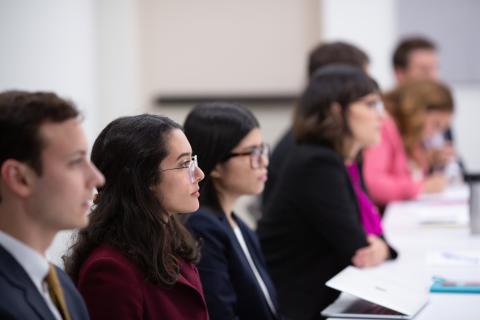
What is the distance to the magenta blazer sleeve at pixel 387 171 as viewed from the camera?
4.17 meters

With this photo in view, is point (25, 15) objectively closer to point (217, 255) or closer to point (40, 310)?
point (217, 255)

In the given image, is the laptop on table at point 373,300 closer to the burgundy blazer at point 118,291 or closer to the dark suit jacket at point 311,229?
the dark suit jacket at point 311,229

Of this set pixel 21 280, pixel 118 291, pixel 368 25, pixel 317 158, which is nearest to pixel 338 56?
pixel 317 158

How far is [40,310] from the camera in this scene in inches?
52.1

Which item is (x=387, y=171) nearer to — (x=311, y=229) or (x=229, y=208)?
(x=311, y=229)

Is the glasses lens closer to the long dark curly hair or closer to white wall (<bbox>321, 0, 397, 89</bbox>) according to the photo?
the long dark curly hair

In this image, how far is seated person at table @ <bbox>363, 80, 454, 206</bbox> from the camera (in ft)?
13.8

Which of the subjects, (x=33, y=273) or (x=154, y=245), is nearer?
(x=33, y=273)

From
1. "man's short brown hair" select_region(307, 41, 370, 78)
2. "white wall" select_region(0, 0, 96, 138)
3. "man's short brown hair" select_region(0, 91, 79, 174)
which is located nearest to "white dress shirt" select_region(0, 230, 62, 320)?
"man's short brown hair" select_region(0, 91, 79, 174)

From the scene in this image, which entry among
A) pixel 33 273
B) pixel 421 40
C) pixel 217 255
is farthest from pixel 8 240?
pixel 421 40

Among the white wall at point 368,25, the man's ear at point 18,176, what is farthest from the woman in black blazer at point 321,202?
the white wall at point 368,25

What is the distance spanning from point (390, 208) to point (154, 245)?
2.50 meters

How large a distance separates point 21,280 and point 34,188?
16cm

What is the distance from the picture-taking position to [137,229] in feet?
5.64
